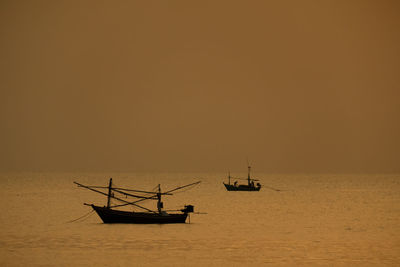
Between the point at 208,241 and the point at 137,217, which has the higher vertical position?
the point at 137,217

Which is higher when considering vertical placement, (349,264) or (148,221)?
(148,221)

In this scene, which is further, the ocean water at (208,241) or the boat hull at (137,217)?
the boat hull at (137,217)

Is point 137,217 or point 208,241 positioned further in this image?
point 137,217

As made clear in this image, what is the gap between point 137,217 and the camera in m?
43.9

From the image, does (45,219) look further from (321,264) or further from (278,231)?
(321,264)

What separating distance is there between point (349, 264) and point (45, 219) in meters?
29.3

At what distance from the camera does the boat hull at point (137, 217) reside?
143 feet

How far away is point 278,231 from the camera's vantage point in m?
43.9

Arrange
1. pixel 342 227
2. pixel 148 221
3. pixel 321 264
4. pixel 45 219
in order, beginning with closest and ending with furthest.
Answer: pixel 321 264, pixel 148 221, pixel 342 227, pixel 45 219

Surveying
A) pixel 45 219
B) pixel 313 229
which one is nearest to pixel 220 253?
pixel 313 229

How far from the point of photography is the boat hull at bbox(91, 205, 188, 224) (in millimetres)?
43688

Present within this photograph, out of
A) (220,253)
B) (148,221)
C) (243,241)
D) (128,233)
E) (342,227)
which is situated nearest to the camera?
(220,253)

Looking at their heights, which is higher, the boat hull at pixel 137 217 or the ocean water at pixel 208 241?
the boat hull at pixel 137 217

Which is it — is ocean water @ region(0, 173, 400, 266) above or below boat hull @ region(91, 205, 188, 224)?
below
